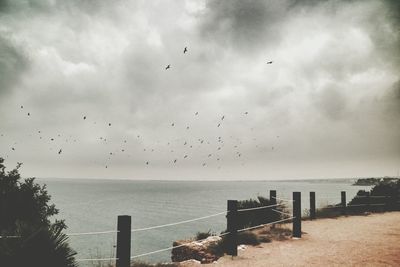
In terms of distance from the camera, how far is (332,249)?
891 centimetres

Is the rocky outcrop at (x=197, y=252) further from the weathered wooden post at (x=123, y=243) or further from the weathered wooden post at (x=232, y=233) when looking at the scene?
the weathered wooden post at (x=123, y=243)

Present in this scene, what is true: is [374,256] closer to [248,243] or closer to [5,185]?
[248,243]

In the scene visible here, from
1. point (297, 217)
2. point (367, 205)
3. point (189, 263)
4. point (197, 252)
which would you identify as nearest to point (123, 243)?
point (189, 263)

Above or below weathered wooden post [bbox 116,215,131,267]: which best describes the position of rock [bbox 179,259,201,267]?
below

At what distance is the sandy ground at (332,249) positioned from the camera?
771cm

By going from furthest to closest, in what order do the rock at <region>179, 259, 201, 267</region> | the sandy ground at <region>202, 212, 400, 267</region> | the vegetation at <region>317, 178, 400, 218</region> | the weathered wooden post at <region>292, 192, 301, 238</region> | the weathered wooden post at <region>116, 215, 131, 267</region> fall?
the vegetation at <region>317, 178, 400, 218</region> → the weathered wooden post at <region>292, 192, 301, 238</region> → the rock at <region>179, 259, 201, 267</region> → the sandy ground at <region>202, 212, 400, 267</region> → the weathered wooden post at <region>116, 215, 131, 267</region>

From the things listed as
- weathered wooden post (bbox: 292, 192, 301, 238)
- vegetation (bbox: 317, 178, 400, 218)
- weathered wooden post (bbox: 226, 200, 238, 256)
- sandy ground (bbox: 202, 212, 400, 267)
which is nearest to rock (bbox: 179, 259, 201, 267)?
sandy ground (bbox: 202, 212, 400, 267)

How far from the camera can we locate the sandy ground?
25.3 ft

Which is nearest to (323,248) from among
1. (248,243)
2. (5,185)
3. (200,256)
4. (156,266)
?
(248,243)

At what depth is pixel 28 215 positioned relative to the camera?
14758mm

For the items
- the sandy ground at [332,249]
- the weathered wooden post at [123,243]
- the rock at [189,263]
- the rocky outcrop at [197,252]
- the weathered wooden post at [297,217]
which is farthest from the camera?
the weathered wooden post at [297,217]

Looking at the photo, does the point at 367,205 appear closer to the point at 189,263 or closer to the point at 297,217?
the point at 297,217

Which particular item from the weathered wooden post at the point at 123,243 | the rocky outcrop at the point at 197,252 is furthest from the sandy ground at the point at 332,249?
the weathered wooden post at the point at 123,243

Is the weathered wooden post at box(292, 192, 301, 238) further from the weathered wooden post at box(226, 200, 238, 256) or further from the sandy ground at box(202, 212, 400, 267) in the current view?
the weathered wooden post at box(226, 200, 238, 256)
